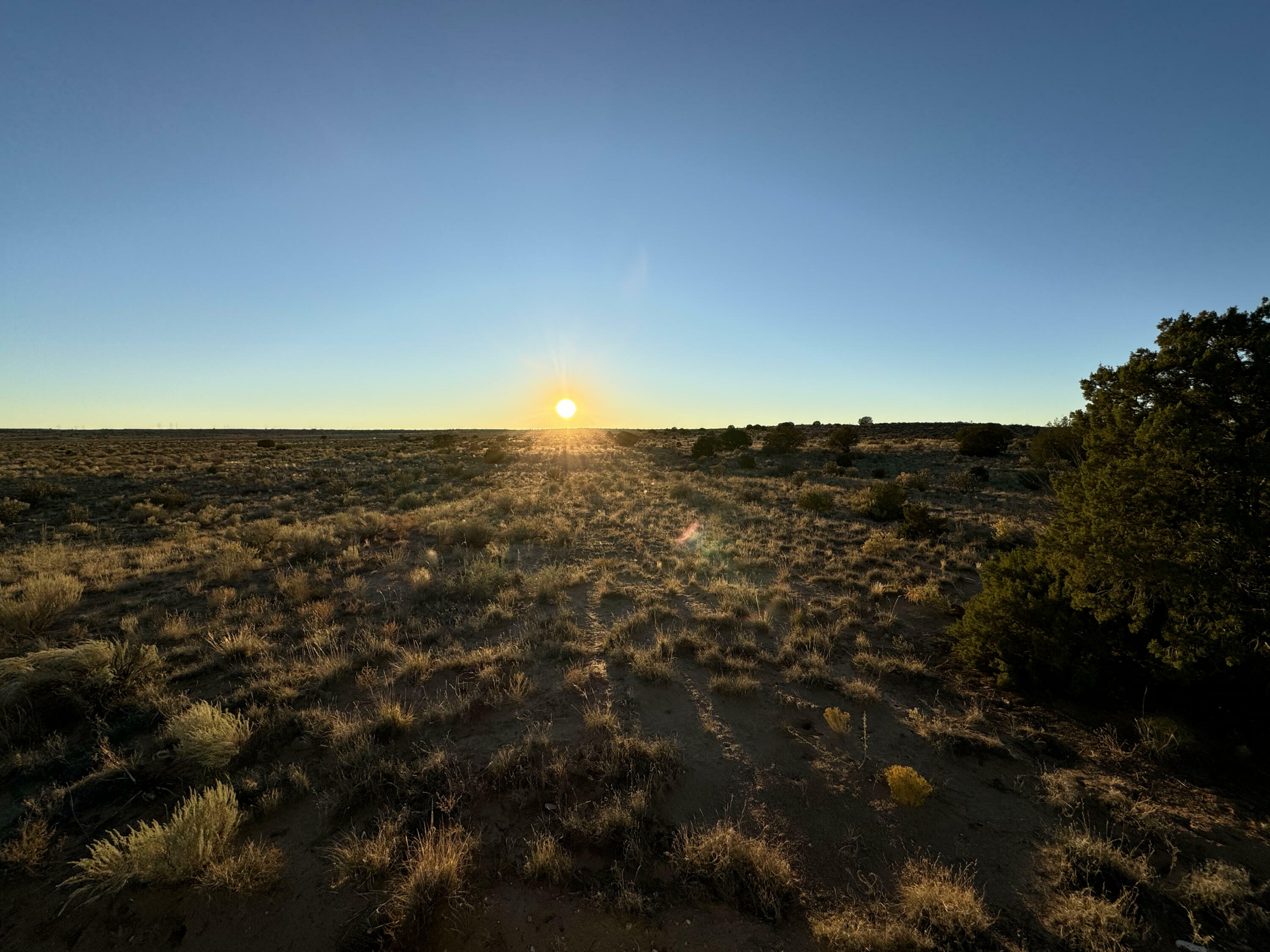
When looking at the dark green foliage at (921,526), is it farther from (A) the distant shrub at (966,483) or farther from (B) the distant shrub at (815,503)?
(A) the distant shrub at (966,483)

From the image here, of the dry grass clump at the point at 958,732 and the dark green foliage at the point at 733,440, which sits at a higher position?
the dark green foliage at the point at 733,440

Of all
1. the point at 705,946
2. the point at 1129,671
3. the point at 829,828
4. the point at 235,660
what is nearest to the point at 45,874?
the point at 235,660

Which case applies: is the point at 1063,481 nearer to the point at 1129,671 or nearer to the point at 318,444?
the point at 1129,671

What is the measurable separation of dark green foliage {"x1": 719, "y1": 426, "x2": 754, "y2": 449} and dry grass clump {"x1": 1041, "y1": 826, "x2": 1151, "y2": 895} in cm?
3699

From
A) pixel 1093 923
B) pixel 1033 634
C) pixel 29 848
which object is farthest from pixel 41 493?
pixel 1033 634

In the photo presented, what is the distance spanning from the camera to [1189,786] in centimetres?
499

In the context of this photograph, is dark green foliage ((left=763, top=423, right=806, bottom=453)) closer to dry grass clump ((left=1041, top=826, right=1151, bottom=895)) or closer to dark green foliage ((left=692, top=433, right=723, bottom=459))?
dark green foliage ((left=692, top=433, right=723, bottom=459))

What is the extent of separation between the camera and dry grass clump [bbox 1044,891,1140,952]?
3.45 m

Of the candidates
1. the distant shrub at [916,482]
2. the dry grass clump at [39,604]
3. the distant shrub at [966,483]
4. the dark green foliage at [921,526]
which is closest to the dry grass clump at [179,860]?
the dry grass clump at [39,604]

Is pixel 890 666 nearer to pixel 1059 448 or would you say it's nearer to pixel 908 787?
pixel 908 787

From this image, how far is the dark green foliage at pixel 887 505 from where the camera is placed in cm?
1692

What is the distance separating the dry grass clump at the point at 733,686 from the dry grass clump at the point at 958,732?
188 centimetres

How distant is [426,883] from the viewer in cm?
367

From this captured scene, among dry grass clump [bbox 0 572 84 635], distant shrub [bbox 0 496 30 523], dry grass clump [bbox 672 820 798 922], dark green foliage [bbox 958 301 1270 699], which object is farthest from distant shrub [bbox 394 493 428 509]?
dark green foliage [bbox 958 301 1270 699]
